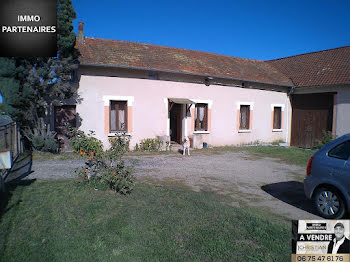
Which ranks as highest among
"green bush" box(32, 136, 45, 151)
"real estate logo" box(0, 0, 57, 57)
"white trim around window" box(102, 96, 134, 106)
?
"real estate logo" box(0, 0, 57, 57)

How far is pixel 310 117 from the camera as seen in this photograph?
1572cm

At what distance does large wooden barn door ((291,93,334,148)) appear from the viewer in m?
14.6

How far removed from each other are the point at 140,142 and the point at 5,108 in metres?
5.63

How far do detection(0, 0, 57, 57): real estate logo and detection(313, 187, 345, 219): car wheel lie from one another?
843 centimetres

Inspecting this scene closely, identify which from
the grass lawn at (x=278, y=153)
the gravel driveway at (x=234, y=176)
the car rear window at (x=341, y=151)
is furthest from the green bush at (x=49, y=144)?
the car rear window at (x=341, y=151)

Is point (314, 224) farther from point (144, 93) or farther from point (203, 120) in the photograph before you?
point (203, 120)

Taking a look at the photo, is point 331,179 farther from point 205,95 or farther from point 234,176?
point 205,95

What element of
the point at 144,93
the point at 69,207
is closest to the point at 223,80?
the point at 144,93

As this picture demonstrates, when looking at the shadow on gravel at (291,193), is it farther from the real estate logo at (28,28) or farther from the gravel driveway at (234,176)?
the real estate logo at (28,28)

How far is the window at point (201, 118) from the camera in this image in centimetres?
1404

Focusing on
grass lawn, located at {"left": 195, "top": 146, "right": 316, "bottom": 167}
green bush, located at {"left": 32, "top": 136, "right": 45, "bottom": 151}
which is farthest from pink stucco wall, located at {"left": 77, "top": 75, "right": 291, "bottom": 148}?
green bush, located at {"left": 32, "top": 136, "right": 45, "bottom": 151}

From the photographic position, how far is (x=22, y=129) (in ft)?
32.3

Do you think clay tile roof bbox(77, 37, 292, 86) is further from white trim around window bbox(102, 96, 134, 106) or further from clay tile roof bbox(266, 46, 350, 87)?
white trim around window bbox(102, 96, 134, 106)

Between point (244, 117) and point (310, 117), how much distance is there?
404 centimetres
